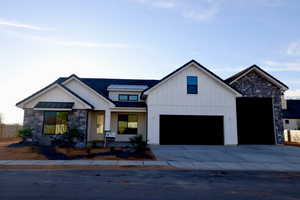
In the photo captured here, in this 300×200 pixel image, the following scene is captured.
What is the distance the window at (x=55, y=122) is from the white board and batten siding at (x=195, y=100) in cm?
708

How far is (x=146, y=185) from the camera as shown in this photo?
20.2ft

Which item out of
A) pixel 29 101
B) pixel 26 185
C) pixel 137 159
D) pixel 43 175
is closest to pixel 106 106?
pixel 29 101

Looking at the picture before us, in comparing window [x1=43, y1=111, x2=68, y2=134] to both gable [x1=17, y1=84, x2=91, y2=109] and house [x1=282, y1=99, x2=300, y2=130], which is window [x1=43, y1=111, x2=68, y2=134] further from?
house [x1=282, y1=99, x2=300, y2=130]

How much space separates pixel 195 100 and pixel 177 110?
1865 mm

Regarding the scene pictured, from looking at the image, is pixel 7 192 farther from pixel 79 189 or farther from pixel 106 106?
pixel 106 106

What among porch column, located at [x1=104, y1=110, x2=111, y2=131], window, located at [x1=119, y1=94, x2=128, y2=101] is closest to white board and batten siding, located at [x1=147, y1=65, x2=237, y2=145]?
porch column, located at [x1=104, y1=110, x2=111, y2=131]

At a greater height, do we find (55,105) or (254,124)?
(55,105)

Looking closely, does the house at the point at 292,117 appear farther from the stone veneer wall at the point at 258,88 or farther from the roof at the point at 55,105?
the roof at the point at 55,105

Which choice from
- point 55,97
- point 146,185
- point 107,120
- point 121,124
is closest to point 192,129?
point 121,124

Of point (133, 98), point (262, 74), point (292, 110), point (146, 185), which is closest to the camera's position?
point (146, 185)

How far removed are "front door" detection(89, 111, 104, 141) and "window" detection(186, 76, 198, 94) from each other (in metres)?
8.72

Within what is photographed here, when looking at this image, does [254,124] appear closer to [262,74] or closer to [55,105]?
[262,74]

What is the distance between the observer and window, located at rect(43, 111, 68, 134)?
1543 cm

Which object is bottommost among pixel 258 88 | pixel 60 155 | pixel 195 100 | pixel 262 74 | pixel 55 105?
pixel 60 155
